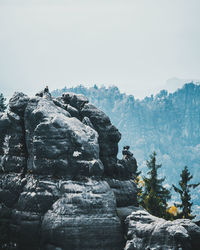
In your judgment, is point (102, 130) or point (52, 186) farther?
point (102, 130)

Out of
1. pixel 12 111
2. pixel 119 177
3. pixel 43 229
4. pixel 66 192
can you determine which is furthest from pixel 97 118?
pixel 43 229

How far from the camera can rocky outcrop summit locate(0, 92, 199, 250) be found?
2322 cm

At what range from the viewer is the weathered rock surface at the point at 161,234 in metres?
21.7

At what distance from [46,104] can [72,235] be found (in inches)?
431

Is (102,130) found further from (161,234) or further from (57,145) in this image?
(161,234)

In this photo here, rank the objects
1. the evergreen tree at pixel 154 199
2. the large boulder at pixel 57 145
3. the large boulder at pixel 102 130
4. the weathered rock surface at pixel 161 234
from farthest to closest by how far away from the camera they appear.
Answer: the evergreen tree at pixel 154 199, the large boulder at pixel 102 130, the large boulder at pixel 57 145, the weathered rock surface at pixel 161 234

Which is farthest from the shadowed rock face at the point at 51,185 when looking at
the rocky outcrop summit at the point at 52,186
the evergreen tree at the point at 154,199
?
the evergreen tree at the point at 154,199

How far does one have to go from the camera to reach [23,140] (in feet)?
94.1

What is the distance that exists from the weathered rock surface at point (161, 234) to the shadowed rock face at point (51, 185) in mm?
1115

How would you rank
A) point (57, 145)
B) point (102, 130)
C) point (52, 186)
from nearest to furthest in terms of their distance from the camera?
1. point (52, 186)
2. point (57, 145)
3. point (102, 130)

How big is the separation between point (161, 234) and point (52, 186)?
809cm

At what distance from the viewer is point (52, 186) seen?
80.8 ft

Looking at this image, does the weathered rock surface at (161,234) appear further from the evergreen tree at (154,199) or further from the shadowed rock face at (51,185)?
the evergreen tree at (154,199)

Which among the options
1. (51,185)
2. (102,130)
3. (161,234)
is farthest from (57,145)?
(161,234)
